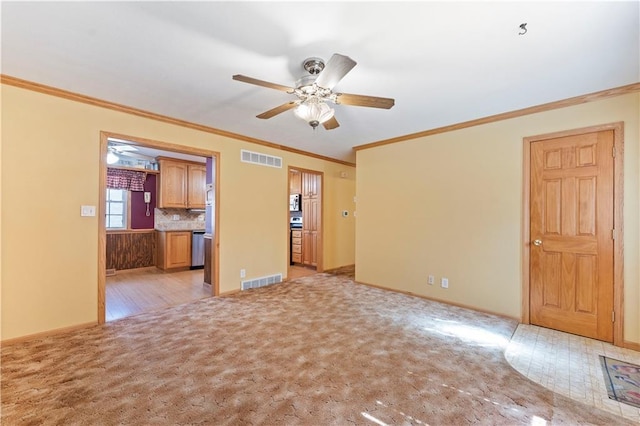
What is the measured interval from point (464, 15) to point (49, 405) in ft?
11.8

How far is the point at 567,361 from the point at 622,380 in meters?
0.32

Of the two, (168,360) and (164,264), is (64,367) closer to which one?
(168,360)

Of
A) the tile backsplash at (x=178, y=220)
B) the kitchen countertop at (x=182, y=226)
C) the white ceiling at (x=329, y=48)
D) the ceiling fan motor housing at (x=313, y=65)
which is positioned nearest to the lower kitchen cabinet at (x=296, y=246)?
the kitchen countertop at (x=182, y=226)

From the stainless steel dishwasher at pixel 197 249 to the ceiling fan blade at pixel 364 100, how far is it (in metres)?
5.05

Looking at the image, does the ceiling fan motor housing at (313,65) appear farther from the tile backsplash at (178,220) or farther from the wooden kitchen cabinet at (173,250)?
the tile backsplash at (178,220)

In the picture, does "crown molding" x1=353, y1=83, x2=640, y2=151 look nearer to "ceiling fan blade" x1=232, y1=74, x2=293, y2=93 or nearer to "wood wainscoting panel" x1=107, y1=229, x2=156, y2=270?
"ceiling fan blade" x1=232, y1=74, x2=293, y2=93

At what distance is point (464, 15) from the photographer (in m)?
1.71

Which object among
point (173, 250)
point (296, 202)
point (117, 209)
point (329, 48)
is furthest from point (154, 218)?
point (329, 48)

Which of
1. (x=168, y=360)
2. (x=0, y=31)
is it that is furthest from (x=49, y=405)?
(x=0, y=31)

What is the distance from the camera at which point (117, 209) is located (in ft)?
20.3

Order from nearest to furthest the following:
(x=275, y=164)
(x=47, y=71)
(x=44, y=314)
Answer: (x=47, y=71), (x=44, y=314), (x=275, y=164)

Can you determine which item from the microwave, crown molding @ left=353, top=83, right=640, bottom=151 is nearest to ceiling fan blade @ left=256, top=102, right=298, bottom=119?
crown molding @ left=353, top=83, right=640, bottom=151

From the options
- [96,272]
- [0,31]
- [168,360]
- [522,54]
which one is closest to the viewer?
[0,31]

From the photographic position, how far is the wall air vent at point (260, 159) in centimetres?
445
